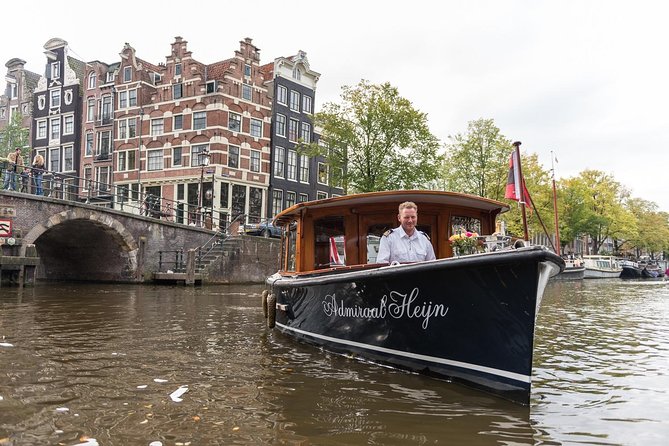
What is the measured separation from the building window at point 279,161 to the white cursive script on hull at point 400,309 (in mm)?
29782

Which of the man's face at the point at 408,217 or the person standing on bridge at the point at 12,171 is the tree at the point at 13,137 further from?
the man's face at the point at 408,217

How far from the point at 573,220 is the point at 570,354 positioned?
40.9 m

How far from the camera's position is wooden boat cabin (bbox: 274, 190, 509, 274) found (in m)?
6.84

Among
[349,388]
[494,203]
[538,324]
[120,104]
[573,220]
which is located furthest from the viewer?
[573,220]

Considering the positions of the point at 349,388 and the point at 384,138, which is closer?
the point at 349,388

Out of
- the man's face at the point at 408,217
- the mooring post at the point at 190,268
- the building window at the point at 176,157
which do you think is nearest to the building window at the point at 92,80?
the building window at the point at 176,157

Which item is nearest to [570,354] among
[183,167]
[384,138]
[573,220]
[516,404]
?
[516,404]

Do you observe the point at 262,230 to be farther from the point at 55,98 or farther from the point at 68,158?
the point at 55,98

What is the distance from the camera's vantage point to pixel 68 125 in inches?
1542

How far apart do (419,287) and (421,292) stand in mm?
51

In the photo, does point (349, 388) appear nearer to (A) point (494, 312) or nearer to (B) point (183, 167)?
(A) point (494, 312)

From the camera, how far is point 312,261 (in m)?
7.62

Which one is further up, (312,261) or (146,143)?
(146,143)

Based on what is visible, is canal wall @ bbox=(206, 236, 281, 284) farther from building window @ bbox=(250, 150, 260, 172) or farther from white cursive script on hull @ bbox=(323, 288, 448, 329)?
white cursive script on hull @ bbox=(323, 288, 448, 329)
